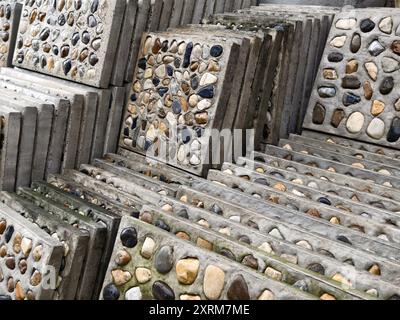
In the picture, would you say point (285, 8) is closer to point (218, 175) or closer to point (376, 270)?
point (218, 175)

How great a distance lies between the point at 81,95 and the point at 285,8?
1.11 metres

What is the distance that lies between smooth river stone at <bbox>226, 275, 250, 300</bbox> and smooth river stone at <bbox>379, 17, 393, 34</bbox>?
1.22 m

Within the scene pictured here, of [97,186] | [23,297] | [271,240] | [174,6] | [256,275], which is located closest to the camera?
[256,275]

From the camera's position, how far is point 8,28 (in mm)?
2564

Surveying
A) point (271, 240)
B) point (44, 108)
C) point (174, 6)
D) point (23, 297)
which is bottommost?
point (23, 297)

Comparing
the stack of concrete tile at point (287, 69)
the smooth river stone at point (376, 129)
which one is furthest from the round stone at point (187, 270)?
the smooth river stone at point (376, 129)

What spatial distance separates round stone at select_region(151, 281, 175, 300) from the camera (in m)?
1.23

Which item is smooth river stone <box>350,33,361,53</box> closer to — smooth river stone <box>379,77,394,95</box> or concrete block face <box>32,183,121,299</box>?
smooth river stone <box>379,77,394,95</box>

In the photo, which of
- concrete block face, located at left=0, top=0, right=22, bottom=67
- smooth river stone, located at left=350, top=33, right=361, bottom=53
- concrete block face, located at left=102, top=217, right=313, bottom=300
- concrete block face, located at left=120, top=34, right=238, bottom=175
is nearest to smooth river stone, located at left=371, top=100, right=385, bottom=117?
smooth river stone, located at left=350, top=33, right=361, bottom=53

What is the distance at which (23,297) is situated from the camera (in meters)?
1.48

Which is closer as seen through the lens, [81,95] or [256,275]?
[256,275]

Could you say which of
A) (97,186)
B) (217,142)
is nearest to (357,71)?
(217,142)

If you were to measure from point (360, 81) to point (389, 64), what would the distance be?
4.6 inches

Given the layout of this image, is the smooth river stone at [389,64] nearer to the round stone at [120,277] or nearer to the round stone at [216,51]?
the round stone at [216,51]
